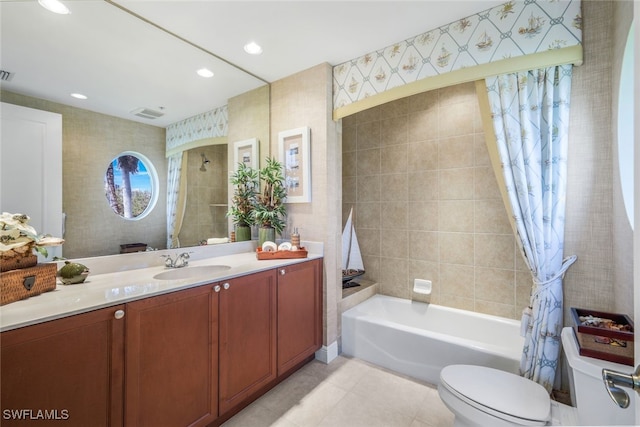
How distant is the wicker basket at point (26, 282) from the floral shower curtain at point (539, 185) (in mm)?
2493

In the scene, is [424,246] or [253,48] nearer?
[253,48]

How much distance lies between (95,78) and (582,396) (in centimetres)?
291

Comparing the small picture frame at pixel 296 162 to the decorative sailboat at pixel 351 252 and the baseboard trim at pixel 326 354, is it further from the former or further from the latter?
the baseboard trim at pixel 326 354

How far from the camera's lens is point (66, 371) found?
1.03 m

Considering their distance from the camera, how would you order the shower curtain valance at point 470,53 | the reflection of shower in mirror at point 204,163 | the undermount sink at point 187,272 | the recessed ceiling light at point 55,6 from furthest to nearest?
1. the reflection of shower in mirror at point 204,163
2. the undermount sink at point 187,272
3. the shower curtain valance at point 470,53
4. the recessed ceiling light at point 55,6

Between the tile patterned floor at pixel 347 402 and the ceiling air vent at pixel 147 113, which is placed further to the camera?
the ceiling air vent at pixel 147 113

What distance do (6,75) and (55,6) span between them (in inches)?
18.3

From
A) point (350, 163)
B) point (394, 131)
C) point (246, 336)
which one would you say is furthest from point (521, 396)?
point (350, 163)

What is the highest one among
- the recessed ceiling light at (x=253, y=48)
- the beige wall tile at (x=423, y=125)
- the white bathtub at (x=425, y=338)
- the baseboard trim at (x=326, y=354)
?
the recessed ceiling light at (x=253, y=48)

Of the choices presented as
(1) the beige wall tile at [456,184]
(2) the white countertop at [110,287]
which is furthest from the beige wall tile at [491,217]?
(2) the white countertop at [110,287]

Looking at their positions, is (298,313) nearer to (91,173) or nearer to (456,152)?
(91,173)

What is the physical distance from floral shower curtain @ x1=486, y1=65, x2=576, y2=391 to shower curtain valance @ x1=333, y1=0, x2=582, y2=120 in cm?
9

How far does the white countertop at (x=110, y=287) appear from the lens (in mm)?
1000

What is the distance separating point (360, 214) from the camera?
3.22 m
